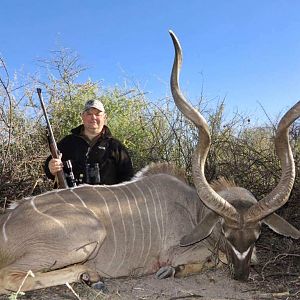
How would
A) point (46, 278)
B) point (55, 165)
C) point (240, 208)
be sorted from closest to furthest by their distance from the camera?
1. point (46, 278)
2. point (240, 208)
3. point (55, 165)

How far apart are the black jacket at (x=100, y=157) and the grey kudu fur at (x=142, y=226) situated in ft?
2.32

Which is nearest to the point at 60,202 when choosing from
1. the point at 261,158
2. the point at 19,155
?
the point at 261,158

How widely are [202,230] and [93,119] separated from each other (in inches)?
56.0

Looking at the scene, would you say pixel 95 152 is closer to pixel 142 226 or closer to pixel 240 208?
pixel 142 226

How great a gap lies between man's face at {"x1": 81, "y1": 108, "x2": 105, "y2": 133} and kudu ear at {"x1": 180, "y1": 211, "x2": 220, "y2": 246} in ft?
4.47

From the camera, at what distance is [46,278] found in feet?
8.00

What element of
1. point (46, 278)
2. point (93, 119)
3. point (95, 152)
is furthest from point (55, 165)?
point (46, 278)

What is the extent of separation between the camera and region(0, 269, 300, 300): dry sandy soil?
2.42m

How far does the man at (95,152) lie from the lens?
372cm

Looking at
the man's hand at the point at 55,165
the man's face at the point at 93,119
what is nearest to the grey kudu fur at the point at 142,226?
the man's hand at the point at 55,165

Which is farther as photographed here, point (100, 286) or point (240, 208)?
point (240, 208)

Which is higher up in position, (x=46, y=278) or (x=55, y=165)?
(x=55, y=165)

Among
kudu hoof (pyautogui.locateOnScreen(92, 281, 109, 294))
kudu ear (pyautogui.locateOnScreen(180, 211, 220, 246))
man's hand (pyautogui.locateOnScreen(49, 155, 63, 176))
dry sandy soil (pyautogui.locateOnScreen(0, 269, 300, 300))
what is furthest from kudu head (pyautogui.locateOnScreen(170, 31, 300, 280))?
man's hand (pyautogui.locateOnScreen(49, 155, 63, 176))

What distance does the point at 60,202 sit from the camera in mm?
2713
